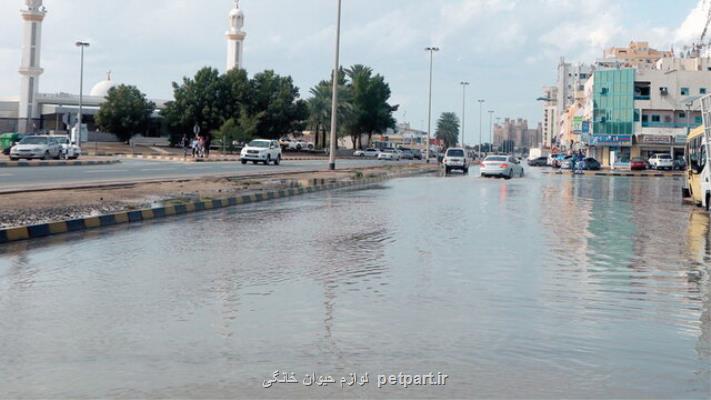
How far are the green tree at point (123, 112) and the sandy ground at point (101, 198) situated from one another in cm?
6456

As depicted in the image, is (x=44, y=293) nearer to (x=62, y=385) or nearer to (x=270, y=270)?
(x=270, y=270)

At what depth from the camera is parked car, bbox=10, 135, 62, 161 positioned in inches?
1903

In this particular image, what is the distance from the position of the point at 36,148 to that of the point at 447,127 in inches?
5261

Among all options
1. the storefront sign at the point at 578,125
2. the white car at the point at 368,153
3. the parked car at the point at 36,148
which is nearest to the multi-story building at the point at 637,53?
the storefront sign at the point at 578,125

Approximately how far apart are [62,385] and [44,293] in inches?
141

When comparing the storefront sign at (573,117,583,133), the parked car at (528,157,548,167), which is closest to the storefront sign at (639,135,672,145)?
the storefront sign at (573,117,583,133)

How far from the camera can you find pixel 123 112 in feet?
299

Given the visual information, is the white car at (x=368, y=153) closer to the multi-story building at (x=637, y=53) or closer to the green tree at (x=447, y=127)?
the green tree at (x=447, y=127)

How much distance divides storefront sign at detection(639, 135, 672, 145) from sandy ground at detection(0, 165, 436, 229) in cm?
6885

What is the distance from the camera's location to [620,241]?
14523mm

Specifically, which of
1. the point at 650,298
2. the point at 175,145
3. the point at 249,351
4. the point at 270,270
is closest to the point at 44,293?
the point at 270,270

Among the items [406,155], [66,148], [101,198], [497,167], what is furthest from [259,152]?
[406,155]

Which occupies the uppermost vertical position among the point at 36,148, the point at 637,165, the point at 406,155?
the point at 406,155

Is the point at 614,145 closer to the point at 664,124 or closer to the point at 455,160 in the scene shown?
the point at 664,124
